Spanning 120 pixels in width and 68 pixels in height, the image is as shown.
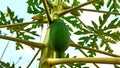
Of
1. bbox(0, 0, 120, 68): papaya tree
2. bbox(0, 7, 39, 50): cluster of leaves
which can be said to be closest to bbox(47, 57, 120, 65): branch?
bbox(0, 0, 120, 68): papaya tree

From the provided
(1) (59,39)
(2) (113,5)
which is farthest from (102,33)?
(1) (59,39)

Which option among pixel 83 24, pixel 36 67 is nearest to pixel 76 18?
pixel 83 24

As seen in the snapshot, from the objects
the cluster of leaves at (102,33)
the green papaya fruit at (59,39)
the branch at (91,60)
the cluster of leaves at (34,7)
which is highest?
the cluster of leaves at (34,7)

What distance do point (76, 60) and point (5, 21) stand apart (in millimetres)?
1444

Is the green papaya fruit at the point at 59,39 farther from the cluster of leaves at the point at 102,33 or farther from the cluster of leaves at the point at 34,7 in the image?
the cluster of leaves at the point at 34,7

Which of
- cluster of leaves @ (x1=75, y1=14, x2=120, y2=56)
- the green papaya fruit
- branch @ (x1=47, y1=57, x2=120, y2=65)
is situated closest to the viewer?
branch @ (x1=47, y1=57, x2=120, y2=65)

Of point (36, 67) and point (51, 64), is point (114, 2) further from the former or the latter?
point (51, 64)

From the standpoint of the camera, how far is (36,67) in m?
2.23

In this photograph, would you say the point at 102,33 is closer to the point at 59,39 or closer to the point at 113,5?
the point at 113,5

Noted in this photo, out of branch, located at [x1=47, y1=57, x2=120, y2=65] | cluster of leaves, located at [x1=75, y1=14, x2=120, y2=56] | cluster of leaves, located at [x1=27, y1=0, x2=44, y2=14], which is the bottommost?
branch, located at [x1=47, y1=57, x2=120, y2=65]

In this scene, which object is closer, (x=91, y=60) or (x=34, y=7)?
(x=91, y=60)

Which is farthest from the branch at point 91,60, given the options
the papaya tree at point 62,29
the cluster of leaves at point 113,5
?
the cluster of leaves at point 113,5

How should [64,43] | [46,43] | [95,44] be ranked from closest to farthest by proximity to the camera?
[64,43] < [46,43] < [95,44]

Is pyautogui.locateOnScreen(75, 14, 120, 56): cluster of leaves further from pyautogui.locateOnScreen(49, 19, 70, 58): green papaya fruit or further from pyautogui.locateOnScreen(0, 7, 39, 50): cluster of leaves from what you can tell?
pyautogui.locateOnScreen(49, 19, 70, 58): green papaya fruit
